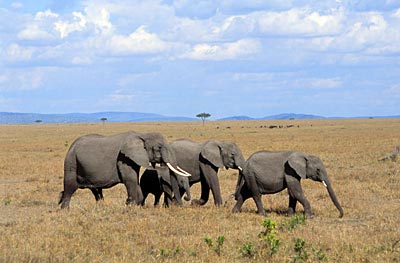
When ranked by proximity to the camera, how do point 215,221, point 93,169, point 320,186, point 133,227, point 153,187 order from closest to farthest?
1. point 133,227
2. point 215,221
3. point 93,169
4. point 153,187
5. point 320,186

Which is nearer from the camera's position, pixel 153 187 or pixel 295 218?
pixel 295 218

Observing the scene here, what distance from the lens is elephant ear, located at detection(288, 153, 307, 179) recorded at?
15.0 metres

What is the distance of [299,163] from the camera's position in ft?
49.7

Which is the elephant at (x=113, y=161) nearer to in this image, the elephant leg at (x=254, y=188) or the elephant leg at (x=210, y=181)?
the elephant leg at (x=210, y=181)

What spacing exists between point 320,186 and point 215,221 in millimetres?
8825

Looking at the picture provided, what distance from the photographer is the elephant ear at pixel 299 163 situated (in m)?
15.0

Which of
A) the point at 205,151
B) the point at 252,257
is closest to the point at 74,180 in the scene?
the point at 205,151

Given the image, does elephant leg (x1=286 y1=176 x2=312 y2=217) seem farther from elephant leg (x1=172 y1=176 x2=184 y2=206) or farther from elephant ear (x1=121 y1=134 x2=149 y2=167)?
elephant ear (x1=121 y1=134 x2=149 y2=167)

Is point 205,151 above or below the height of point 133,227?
above

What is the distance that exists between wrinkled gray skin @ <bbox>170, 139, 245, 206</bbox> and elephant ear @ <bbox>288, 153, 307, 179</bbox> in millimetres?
2529

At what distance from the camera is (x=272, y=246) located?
33.7ft

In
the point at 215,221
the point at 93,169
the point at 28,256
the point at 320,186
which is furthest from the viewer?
the point at 320,186

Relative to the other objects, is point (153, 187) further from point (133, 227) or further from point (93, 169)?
point (133, 227)

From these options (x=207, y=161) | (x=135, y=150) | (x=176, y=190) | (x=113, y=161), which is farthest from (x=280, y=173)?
(x=113, y=161)
